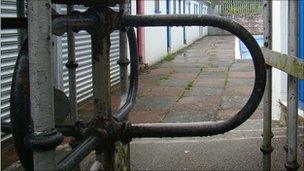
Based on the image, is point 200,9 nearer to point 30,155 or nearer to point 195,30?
point 195,30

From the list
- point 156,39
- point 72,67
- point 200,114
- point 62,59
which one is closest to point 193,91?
point 200,114

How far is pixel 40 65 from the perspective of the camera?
1.47m

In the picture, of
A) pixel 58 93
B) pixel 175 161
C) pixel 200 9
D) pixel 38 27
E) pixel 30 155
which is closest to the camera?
pixel 38 27

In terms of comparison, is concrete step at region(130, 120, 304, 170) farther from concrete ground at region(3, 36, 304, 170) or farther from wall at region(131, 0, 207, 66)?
wall at region(131, 0, 207, 66)

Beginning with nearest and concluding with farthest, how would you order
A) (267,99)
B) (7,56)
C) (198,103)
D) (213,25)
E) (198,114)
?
(213,25), (267,99), (7,56), (198,114), (198,103)

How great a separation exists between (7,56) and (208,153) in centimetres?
198

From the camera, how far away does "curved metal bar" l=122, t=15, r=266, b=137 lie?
82.9 inches

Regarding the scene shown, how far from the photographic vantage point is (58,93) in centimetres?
218

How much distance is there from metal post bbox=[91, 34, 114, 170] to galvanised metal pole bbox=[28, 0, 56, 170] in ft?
2.41

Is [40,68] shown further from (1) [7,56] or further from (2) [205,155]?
(1) [7,56]

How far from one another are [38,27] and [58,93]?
2.46 feet

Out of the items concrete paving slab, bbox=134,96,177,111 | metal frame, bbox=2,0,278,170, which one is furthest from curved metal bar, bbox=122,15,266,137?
concrete paving slab, bbox=134,96,177,111

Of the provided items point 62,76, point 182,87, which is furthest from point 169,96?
point 62,76

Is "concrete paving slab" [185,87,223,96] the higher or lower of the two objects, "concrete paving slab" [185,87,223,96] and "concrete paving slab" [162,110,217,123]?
the higher
